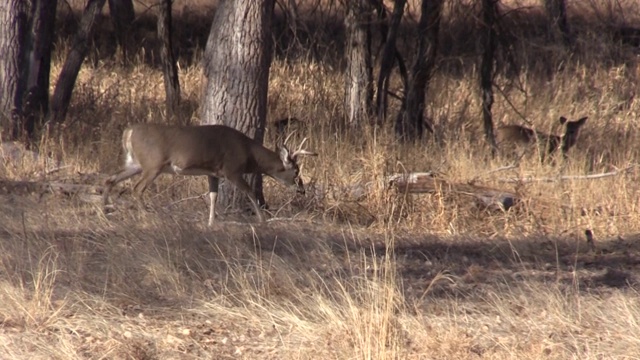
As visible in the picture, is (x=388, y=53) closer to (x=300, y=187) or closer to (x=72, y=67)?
(x=72, y=67)

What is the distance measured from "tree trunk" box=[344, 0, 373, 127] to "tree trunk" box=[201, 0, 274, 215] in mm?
4394

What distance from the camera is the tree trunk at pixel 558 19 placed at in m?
21.7

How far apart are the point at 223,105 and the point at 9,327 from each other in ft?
14.6

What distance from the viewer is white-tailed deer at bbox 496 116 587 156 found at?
14018 mm

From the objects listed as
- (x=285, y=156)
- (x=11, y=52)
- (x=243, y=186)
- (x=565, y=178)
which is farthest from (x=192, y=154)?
(x=11, y=52)

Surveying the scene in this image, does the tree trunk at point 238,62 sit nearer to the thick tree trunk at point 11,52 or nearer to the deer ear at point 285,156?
the deer ear at point 285,156

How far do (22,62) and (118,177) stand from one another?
429cm

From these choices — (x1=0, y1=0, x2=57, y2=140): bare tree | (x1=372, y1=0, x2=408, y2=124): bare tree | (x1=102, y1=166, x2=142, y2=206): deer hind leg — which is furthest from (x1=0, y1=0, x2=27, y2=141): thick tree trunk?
(x1=372, y1=0, x2=408, y2=124): bare tree

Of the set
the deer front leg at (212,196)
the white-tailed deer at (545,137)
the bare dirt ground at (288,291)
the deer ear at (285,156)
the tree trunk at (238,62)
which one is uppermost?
the tree trunk at (238,62)

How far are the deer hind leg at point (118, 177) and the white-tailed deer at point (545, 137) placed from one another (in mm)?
5145

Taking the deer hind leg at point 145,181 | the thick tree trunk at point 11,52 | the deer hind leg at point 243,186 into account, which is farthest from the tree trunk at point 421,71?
the thick tree trunk at point 11,52

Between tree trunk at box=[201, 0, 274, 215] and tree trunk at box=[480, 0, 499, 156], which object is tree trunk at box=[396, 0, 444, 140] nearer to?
tree trunk at box=[480, 0, 499, 156]

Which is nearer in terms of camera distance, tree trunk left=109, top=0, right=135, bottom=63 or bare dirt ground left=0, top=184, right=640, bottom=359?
bare dirt ground left=0, top=184, right=640, bottom=359

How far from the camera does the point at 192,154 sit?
10297 millimetres
